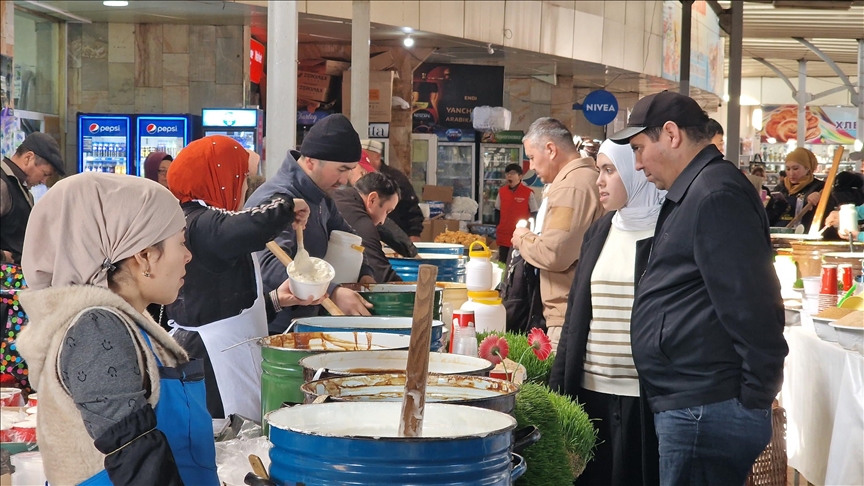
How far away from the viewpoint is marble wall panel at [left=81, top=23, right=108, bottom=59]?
43.0 ft

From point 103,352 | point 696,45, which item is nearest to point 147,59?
point 103,352

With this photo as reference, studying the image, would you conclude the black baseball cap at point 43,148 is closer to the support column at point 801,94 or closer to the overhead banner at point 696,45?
the overhead banner at point 696,45

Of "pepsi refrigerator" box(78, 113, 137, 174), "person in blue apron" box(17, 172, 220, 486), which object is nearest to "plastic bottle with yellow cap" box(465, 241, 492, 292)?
"person in blue apron" box(17, 172, 220, 486)

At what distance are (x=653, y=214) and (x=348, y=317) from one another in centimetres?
136

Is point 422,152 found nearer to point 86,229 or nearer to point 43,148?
point 43,148

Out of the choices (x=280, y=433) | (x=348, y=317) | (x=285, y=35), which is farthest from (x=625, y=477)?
(x=285, y=35)

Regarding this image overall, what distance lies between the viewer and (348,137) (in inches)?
156

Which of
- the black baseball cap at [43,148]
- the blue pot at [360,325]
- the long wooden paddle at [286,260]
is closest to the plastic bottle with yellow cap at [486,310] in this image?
the long wooden paddle at [286,260]

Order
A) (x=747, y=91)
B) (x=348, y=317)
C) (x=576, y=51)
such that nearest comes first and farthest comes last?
(x=348, y=317) < (x=576, y=51) < (x=747, y=91)

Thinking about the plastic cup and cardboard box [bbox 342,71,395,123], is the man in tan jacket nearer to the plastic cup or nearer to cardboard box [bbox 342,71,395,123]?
the plastic cup

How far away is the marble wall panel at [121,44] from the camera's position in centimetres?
1313

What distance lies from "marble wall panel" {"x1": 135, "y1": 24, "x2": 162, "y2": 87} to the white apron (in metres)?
10.7

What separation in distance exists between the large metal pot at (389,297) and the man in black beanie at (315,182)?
0.45 meters

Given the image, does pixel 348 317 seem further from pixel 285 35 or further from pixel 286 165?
pixel 285 35
